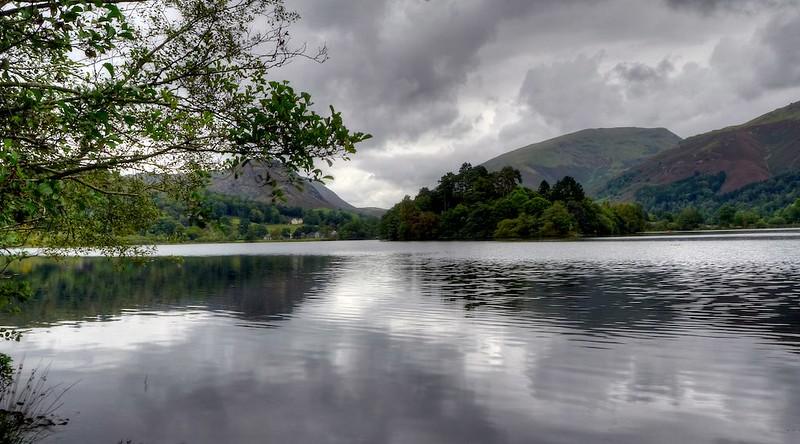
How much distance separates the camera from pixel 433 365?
2317 centimetres

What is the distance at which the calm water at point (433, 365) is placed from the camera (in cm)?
1603

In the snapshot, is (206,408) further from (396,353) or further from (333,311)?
(333,311)

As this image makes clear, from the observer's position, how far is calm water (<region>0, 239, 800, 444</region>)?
52.6ft

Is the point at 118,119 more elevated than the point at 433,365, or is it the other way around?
the point at 118,119

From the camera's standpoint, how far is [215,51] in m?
16.0

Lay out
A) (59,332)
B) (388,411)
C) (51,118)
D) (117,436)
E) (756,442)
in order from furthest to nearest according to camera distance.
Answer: (59,332) < (388,411) < (117,436) < (756,442) < (51,118)

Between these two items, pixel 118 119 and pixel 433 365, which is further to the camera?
pixel 433 365

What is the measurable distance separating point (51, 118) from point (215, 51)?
4997 millimetres

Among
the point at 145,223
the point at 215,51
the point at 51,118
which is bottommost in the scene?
the point at 145,223

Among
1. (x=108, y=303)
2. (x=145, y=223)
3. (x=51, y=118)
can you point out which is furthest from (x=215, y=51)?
(x=108, y=303)

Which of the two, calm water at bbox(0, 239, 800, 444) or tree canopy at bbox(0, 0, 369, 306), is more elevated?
tree canopy at bbox(0, 0, 369, 306)

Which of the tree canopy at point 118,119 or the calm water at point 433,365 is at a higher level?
the tree canopy at point 118,119

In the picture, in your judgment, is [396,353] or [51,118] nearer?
[51,118]

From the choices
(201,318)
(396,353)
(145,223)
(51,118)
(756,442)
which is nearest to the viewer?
(51,118)
